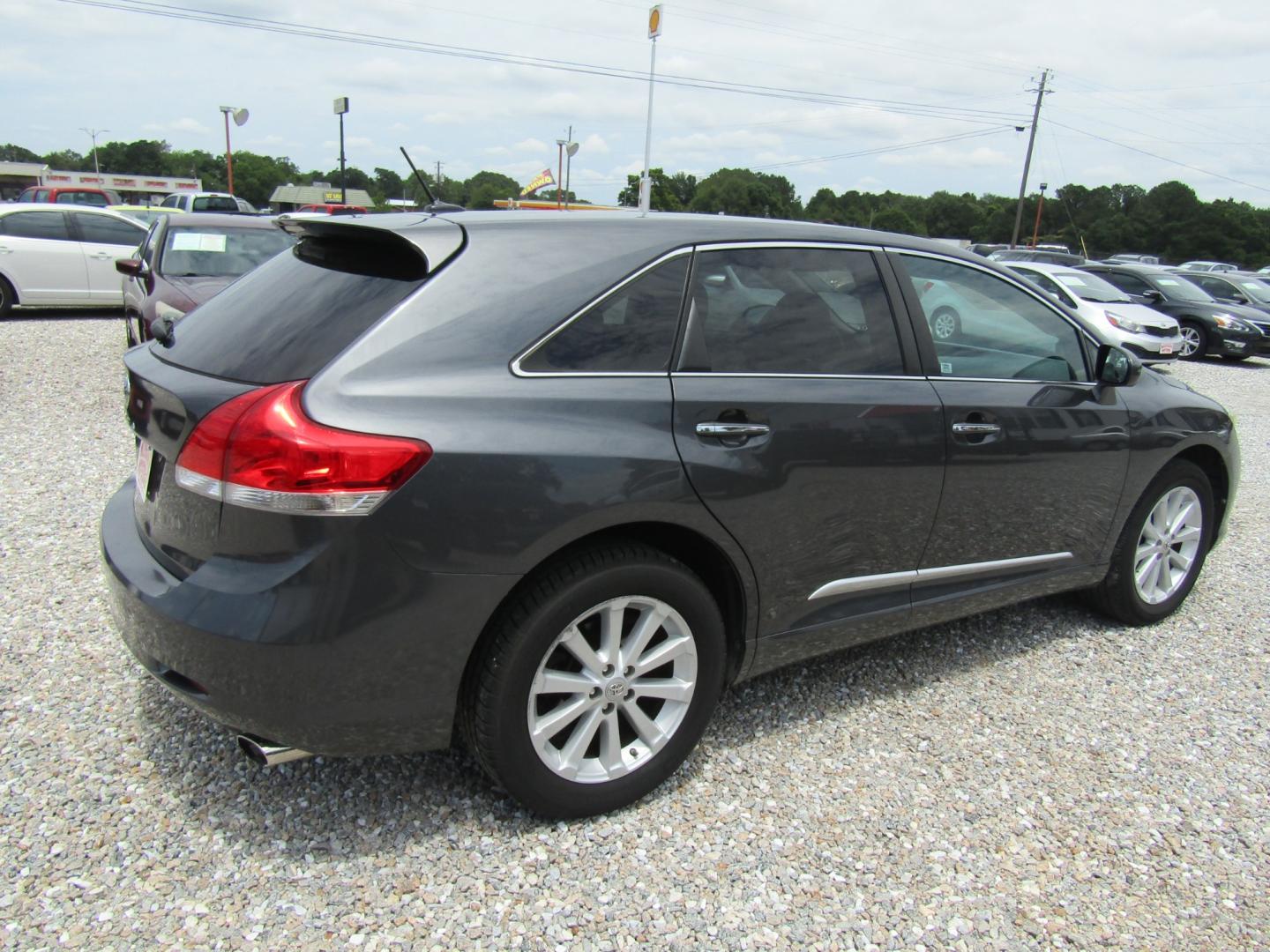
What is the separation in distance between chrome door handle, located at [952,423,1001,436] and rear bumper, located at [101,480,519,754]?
67.7 inches

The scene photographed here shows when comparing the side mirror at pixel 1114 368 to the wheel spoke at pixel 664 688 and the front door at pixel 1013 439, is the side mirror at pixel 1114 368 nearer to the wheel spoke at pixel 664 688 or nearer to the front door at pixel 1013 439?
the front door at pixel 1013 439

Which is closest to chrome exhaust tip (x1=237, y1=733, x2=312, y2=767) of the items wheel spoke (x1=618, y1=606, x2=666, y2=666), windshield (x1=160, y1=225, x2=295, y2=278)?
wheel spoke (x1=618, y1=606, x2=666, y2=666)

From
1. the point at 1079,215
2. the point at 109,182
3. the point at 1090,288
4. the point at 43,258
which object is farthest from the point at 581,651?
the point at 1079,215

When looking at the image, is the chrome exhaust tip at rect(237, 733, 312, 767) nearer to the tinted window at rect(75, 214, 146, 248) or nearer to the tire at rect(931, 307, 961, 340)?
the tire at rect(931, 307, 961, 340)

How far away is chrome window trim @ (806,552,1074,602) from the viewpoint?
2975 mm

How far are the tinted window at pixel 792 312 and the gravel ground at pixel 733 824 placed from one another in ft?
4.13

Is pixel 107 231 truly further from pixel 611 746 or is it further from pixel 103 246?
pixel 611 746

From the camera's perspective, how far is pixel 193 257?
8234 millimetres

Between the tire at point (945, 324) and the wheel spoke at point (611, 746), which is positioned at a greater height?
the tire at point (945, 324)

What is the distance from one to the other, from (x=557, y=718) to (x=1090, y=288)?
617 inches

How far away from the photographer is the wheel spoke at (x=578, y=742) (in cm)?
250

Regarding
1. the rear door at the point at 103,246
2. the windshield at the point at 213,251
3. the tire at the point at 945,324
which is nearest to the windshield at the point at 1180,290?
the windshield at the point at 213,251

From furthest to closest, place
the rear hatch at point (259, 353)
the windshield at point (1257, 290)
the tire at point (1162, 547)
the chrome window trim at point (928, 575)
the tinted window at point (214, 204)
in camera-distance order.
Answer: the tinted window at point (214, 204) → the windshield at point (1257, 290) → the tire at point (1162, 547) → the chrome window trim at point (928, 575) → the rear hatch at point (259, 353)

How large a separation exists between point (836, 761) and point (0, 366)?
9306 millimetres
